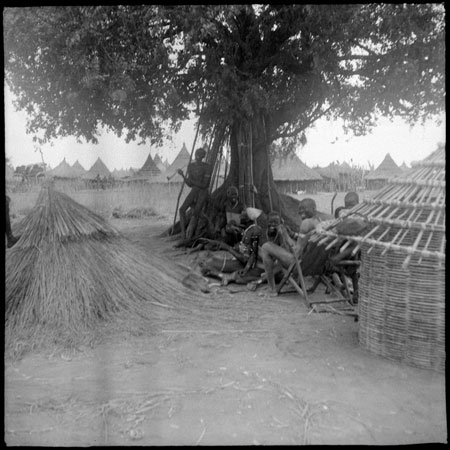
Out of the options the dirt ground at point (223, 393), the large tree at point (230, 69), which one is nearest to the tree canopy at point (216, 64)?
the large tree at point (230, 69)

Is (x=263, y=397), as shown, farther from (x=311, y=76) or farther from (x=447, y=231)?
(x=311, y=76)

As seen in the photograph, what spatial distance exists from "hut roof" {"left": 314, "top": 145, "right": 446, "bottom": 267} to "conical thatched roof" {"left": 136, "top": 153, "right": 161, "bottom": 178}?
12335 mm

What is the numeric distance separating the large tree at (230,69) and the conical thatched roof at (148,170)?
6879 mm

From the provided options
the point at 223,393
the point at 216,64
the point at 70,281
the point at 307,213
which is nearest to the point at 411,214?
the point at 223,393

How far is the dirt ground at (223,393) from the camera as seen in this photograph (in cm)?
271

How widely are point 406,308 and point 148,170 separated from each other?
520 inches

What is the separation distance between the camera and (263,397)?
3.06 meters

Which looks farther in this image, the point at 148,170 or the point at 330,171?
the point at 330,171

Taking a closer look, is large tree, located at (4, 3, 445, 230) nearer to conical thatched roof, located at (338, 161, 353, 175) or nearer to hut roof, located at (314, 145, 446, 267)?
hut roof, located at (314, 145, 446, 267)

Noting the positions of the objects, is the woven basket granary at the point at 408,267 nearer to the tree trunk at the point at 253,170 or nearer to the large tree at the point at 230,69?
the large tree at the point at 230,69

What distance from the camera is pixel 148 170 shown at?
51.9 ft

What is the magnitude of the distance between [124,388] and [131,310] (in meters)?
1.39

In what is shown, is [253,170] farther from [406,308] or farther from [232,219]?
[406,308]

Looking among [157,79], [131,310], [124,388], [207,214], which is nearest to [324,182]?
[207,214]
